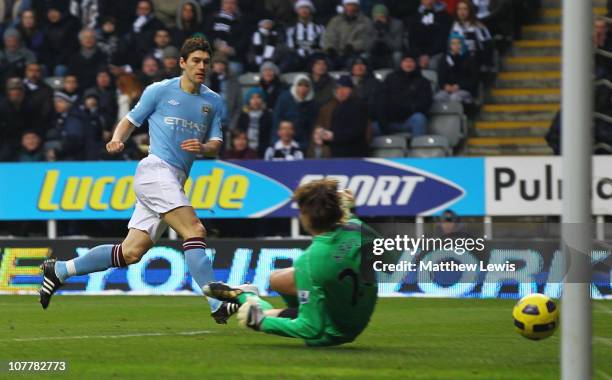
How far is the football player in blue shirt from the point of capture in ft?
35.8

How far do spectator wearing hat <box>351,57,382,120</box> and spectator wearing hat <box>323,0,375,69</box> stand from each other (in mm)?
775

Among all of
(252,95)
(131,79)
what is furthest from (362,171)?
(131,79)

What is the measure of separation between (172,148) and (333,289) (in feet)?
8.41

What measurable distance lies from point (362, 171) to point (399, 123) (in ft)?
7.72

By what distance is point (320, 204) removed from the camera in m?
8.95

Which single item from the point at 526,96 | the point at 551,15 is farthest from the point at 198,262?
the point at 551,15

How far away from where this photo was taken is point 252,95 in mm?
19250

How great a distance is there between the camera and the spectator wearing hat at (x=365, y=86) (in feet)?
63.0

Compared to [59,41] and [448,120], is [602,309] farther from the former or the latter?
[59,41]

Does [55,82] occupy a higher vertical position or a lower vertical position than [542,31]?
lower

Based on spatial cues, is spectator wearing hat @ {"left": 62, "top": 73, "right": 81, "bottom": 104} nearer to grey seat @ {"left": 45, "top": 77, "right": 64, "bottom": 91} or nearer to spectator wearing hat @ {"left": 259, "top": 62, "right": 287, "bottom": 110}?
grey seat @ {"left": 45, "top": 77, "right": 64, "bottom": 91}

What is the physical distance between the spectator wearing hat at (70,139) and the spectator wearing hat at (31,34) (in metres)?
2.51

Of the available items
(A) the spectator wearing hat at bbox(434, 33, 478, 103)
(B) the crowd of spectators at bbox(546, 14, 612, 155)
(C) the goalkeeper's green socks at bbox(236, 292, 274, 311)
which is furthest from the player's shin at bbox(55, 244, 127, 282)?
(A) the spectator wearing hat at bbox(434, 33, 478, 103)

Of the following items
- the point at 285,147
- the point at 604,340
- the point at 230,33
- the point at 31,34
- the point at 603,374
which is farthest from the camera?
the point at 31,34
